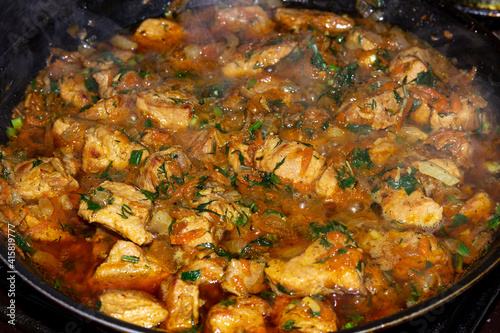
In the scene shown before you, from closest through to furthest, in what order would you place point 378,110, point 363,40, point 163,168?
point 163,168
point 378,110
point 363,40

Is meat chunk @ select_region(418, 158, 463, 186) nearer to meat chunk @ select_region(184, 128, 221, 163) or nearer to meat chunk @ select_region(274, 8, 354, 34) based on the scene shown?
meat chunk @ select_region(184, 128, 221, 163)

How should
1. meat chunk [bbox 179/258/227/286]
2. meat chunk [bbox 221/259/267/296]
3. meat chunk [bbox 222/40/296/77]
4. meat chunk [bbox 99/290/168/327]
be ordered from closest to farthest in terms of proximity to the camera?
meat chunk [bbox 99/290/168/327] < meat chunk [bbox 221/259/267/296] < meat chunk [bbox 179/258/227/286] < meat chunk [bbox 222/40/296/77]

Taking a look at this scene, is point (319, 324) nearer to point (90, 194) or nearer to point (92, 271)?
point (92, 271)

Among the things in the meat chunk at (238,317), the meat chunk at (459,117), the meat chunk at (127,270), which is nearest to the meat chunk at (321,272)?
the meat chunk at (238,317)

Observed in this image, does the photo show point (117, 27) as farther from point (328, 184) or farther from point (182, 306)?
point (182, 306)

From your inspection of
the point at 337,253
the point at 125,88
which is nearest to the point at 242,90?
the point at 125,88

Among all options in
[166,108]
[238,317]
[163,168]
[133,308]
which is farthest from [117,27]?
[238,317]

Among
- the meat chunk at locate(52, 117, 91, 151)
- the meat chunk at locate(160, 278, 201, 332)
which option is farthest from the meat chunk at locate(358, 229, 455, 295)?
the meat chunk at locate(52, 117, 91, 151)
